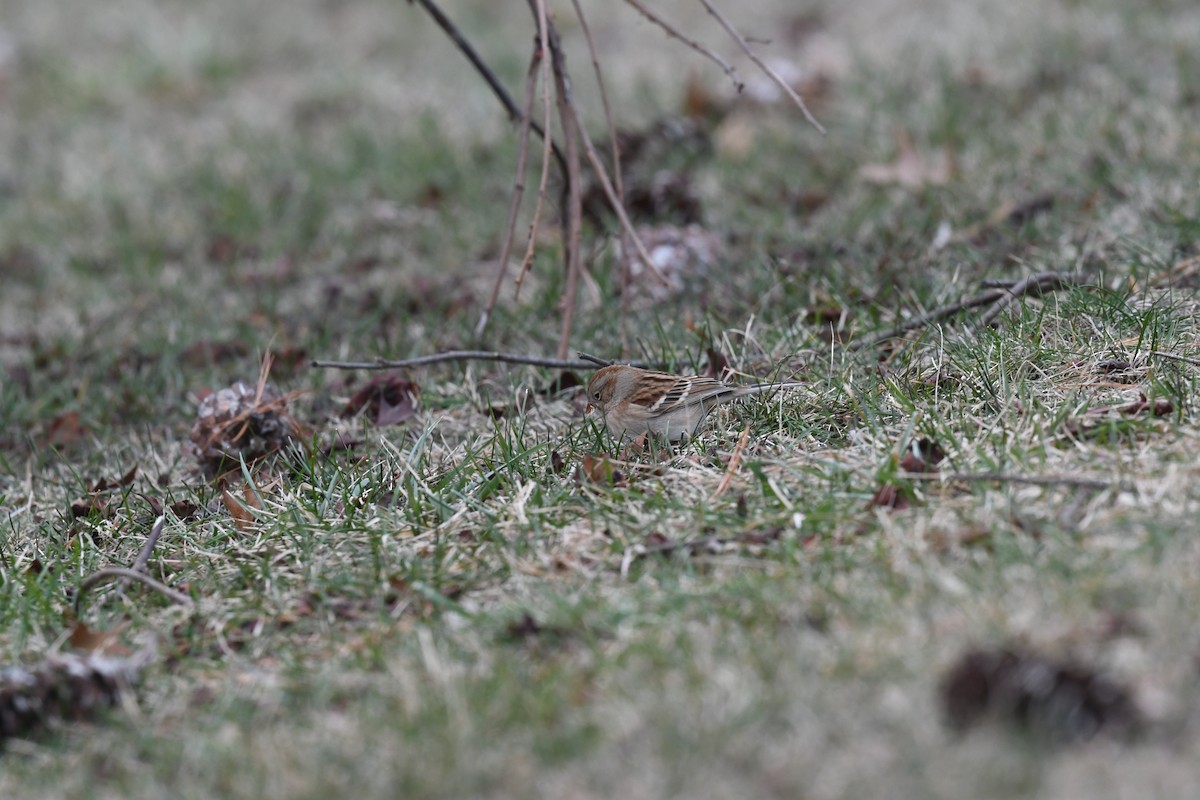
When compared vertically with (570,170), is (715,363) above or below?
below

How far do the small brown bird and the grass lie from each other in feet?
0.33

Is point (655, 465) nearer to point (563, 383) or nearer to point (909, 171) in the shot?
point (563, 383)

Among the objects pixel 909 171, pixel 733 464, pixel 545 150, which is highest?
pixel 545 150

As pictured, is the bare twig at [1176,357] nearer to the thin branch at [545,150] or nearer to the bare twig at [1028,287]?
the bare twig at [1028,287]

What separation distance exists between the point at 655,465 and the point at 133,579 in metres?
1.46

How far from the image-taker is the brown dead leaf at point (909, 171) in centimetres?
602

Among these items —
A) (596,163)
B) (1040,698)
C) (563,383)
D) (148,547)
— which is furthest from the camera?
(563,383)

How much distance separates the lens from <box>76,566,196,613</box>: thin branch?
3373 mm

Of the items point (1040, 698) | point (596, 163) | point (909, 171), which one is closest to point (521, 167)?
point (596, 163)

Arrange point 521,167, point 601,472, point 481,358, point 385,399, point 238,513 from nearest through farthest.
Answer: point 601,472, point 238,513, point 481,358, point 521,167, point 385,399

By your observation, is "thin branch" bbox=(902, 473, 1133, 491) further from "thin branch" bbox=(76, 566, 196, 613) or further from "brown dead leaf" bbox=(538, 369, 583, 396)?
"thin branch" bbox=(76, 566, 196, 613)

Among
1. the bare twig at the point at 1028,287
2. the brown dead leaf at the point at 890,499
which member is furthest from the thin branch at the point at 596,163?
the brown dead leaf at the point at 890,499

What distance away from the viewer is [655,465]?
3.77 metres

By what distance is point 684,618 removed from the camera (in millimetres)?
2930
